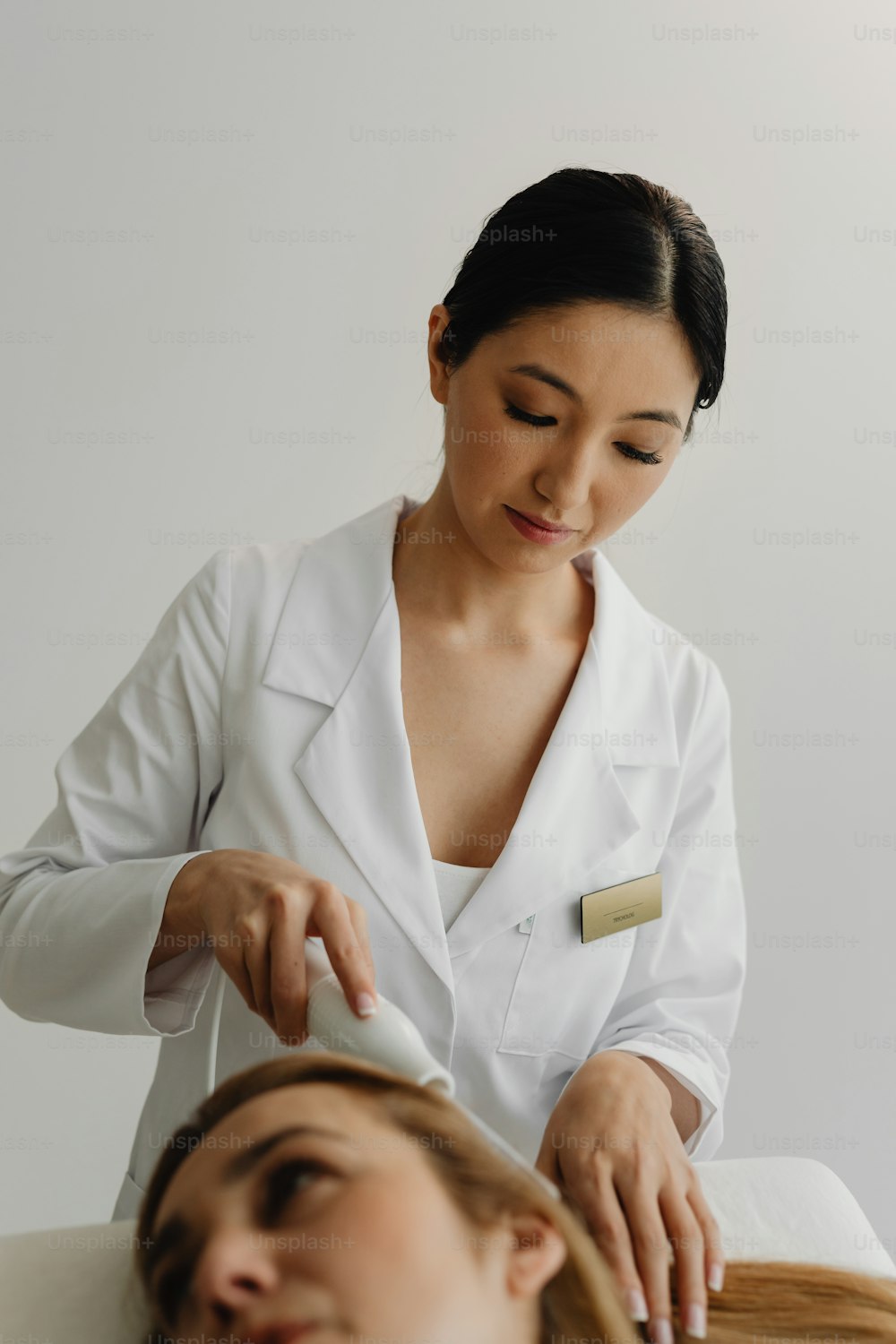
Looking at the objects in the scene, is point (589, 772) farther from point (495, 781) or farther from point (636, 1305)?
point (636, 1305)

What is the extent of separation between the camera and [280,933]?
81 cm

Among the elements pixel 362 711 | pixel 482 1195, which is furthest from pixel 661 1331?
pixel 362 711

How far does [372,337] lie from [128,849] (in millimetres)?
1001

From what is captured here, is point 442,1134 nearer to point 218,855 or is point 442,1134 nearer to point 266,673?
point 218,855

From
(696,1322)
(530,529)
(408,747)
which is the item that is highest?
(530,529)

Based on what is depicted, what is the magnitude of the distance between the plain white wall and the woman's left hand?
109cm

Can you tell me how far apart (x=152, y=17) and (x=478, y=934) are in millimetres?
1399

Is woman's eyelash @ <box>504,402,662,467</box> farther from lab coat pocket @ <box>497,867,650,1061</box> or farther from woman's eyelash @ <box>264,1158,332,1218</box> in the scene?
woman's eyelash @ <box>264,1158,332,1218</box>

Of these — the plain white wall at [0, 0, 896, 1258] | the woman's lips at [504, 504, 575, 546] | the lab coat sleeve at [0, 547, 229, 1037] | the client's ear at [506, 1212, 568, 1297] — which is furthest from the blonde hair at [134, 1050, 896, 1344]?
the plain white wall at [0, 0, 896, 1258]

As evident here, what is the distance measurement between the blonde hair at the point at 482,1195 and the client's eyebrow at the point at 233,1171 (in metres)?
0.02

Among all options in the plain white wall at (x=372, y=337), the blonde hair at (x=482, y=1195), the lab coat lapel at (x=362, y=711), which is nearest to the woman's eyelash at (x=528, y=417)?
the lab coat lapel at (x=362, y=711)

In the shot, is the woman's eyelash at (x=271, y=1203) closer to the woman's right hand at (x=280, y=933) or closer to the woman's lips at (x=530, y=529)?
the woman's right hand at (x=280, y=933)

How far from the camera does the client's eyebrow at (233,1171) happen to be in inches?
29.4

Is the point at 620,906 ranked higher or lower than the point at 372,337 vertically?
lower
